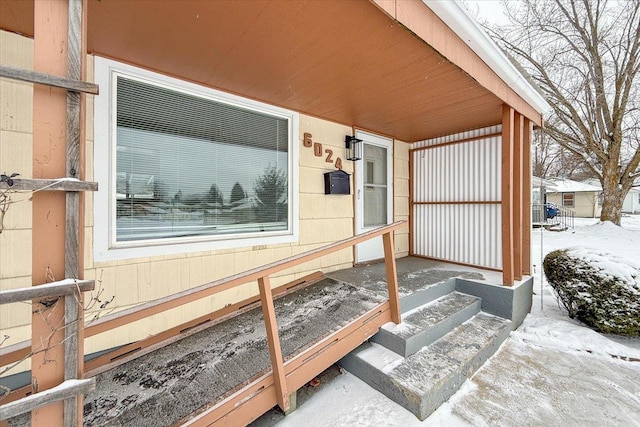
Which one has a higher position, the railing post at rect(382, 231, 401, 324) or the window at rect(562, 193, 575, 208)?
the window at rect(562, 193, 575, 208)

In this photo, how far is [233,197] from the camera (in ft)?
9.84

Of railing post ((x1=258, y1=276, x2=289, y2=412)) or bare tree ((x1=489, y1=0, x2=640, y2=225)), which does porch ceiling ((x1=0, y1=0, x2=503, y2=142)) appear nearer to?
railing post ((x1=258, y1=276, x2=289, y2=412))

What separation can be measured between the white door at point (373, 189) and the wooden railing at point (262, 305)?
174 cm

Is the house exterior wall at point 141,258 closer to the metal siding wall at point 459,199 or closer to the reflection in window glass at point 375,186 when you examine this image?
the reflection in window glass at point 375,186

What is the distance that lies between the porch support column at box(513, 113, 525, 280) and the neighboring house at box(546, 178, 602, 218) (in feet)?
71.6

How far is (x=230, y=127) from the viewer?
2957 mm

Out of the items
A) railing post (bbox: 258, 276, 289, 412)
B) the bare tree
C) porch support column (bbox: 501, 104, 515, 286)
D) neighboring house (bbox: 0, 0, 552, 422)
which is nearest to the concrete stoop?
porch support column (bbox: 501, 104, 515, 286)

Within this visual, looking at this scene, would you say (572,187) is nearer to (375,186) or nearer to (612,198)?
(612,198)

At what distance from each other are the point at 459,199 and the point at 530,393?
2977 mm

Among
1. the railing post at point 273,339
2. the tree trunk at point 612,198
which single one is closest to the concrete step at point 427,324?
the railing post at point 273,339

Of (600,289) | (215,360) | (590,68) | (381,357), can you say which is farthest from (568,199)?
(215,360)

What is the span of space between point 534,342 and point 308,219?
116 inches

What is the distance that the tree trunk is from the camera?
32.1 ft

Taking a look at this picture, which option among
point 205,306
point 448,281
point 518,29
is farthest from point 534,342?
point 518,29
